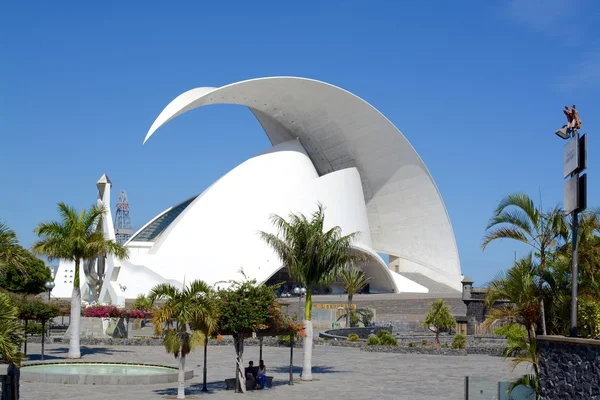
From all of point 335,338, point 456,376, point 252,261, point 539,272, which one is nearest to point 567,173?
point 539,272

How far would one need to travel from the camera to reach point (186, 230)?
41.4 meters

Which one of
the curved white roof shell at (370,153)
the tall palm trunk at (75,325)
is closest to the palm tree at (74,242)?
the tall palm trunk at (75,325)

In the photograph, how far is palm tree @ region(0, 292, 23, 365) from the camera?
7734 millimetres

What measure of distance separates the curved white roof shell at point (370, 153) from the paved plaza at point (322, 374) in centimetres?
1994

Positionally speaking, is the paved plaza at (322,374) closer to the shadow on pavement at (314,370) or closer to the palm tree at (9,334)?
the shadow on pavement at (314,370)

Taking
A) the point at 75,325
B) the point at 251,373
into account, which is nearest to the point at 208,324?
the point at 251,373

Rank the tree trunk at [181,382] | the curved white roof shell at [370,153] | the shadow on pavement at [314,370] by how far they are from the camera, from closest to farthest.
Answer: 1. the tree trunk at [181,382]
2. the shadow on pavement at [314,370]
3. the curved white roof shell at [370,153]

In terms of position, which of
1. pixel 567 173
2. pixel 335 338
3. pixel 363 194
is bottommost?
pixel 335 338

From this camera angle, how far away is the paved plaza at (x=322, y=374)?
13.9 m

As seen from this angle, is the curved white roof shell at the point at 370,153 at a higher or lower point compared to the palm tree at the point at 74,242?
higher

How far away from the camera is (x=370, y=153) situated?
47250mm

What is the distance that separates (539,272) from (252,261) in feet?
103

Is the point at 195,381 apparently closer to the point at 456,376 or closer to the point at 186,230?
→ the point at 456,376

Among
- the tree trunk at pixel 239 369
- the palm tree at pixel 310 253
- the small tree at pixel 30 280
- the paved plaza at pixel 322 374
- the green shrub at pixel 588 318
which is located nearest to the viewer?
the green shrub at pixel 588 318
